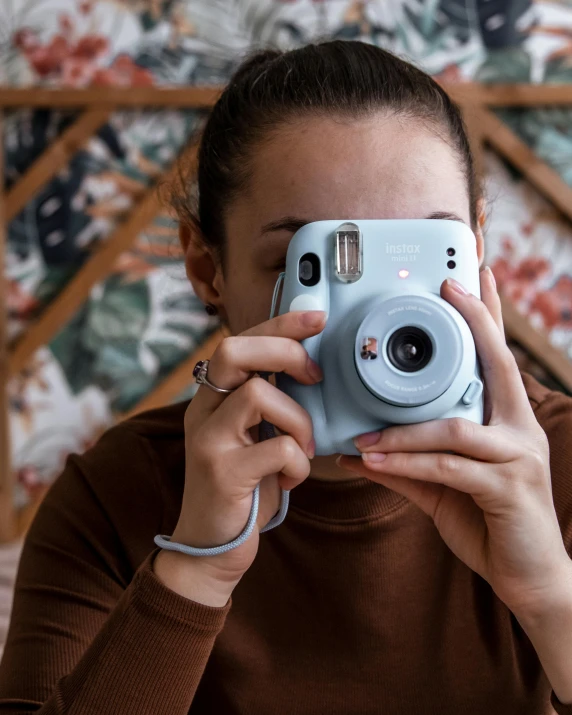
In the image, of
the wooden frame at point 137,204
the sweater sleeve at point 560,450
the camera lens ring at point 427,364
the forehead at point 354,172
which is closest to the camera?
the camera lens ring at point 427,364

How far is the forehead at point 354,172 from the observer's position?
611mm

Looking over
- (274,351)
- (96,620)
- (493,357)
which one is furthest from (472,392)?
(96,620)

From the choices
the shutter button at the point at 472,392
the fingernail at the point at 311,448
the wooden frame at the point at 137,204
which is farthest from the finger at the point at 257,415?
the wooden frame at the point at 137,204

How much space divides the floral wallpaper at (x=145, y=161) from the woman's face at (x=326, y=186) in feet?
4.14

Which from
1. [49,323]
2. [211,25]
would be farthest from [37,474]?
[211,25]

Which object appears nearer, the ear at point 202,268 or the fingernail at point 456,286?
the fingernail at point 456,286

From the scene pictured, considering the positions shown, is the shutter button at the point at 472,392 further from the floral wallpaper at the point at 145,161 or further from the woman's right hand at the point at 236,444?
the floral wallpaper at the point at 145,161

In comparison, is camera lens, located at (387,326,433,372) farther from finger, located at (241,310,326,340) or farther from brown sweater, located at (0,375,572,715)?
brown sweater, located at (0,375,572,715)

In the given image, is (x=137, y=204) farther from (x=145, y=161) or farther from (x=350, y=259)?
(x=350, y=259)

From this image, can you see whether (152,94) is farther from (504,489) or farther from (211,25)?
(504,489)

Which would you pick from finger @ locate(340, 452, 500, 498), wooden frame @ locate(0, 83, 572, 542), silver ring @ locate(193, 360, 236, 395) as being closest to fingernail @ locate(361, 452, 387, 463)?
finger @ locate(340, 452, 500, 498)

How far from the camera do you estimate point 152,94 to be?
1941mm

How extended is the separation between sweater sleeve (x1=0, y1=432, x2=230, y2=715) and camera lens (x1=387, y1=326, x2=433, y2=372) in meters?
0.23

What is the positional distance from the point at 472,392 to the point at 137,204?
161 cm
